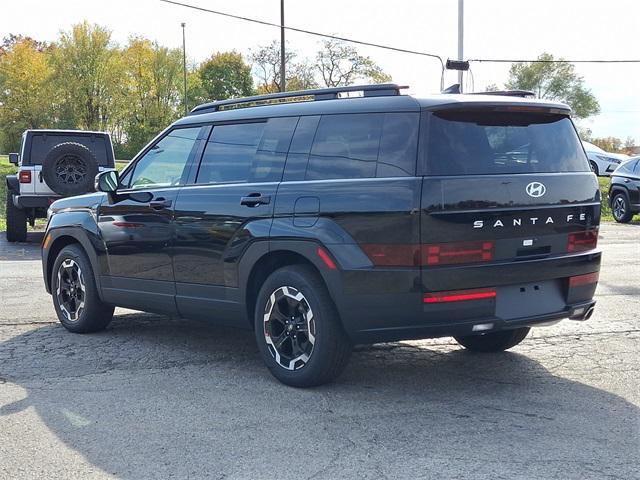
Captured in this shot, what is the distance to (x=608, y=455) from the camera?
3.98 meters

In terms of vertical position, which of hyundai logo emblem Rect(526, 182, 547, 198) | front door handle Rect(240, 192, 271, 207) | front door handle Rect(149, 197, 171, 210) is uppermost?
hyundai logo emblem Rect(526, 182, 547, 198)

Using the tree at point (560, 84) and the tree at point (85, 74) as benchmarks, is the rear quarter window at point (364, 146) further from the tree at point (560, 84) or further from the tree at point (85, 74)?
the tree at point (560, 84)

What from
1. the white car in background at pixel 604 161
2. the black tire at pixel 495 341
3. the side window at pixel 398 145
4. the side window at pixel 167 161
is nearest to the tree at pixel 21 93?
the white car in background at pixel 604 161

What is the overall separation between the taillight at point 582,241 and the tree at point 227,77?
236 feet

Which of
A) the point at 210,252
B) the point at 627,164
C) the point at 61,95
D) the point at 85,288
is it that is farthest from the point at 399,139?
the point at 61,95

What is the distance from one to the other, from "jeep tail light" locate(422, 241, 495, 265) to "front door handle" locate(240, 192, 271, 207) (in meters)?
1.24

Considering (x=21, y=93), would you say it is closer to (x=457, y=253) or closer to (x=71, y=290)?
(x=71, y=290)

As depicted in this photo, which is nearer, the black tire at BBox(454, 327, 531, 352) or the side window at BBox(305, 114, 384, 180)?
the side window at BBox(305, 114, 384, 180)

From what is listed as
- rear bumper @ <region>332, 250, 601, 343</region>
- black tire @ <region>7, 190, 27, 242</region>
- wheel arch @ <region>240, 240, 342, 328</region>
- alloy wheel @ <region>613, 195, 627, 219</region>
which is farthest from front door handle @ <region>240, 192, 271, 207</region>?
alloy wheel @ <region>613, 195, 627, 219</region>

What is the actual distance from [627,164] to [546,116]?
15.8 metres

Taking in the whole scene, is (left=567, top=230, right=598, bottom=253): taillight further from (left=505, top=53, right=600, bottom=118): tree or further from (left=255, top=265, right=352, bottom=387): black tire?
(left=505, top=53, right=600, bottom=118): tree

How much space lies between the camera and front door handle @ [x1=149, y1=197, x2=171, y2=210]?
607 cm

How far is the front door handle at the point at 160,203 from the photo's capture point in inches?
239

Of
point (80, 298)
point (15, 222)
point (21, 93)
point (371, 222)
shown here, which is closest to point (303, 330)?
point (371, 222)
